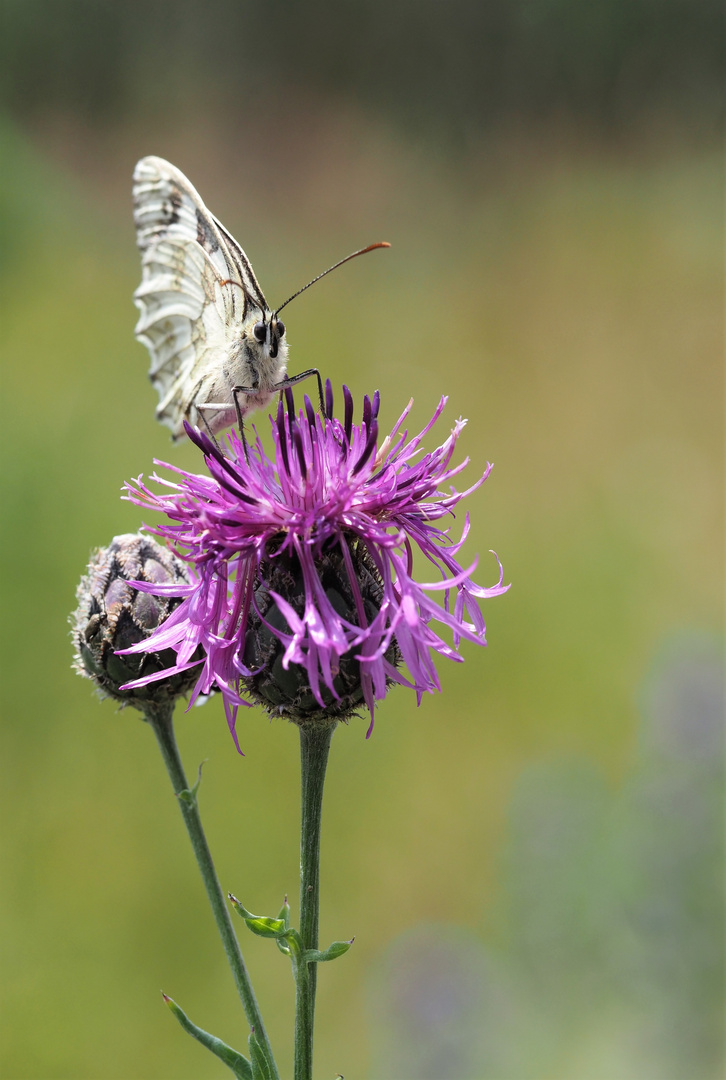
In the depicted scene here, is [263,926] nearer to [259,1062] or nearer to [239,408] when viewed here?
[259,1062]

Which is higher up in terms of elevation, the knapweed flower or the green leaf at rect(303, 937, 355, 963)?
the knapweed flower

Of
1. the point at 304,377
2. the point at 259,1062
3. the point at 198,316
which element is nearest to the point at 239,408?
the point at 304,377

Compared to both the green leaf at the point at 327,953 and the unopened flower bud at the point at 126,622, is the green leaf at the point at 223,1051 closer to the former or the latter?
the green leaf at the point at 327,953

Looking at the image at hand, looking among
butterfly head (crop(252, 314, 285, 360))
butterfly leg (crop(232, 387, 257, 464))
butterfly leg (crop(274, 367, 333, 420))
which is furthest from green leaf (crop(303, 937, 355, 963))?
butterfly head (crop(252, 314, 285, 360))

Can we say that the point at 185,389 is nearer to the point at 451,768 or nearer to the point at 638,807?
the point at 638,807

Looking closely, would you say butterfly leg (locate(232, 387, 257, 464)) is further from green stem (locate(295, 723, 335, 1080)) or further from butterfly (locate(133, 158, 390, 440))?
green stem (locate(295, 723, 335, 1080))
